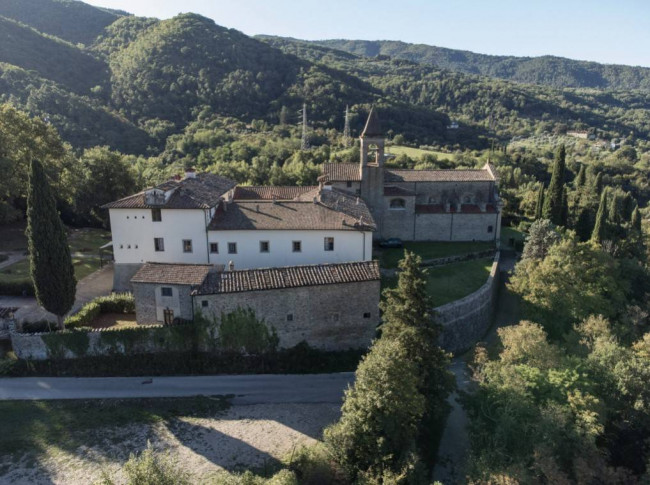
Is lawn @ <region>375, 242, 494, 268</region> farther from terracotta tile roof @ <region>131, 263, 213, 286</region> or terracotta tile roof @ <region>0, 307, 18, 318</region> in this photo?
terracotta tile roof @ <region>0, 307, 18, 318</region>

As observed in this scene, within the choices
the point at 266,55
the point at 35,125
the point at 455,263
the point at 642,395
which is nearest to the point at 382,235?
the point at 455,263

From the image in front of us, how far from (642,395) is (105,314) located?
30.9 meters

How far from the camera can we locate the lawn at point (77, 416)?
20.4 m

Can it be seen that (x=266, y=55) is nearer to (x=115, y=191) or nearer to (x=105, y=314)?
(x=115, y=191)

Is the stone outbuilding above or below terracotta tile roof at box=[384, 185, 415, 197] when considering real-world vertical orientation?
below

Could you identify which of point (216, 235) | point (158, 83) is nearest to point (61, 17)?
point (158, 83)

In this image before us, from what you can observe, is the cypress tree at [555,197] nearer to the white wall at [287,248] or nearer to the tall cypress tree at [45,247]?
the white wall at [287,248]

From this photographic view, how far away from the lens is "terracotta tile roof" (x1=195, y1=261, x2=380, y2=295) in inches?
1025

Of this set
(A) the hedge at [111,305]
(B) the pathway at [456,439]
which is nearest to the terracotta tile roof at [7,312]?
(A) the hedge at [111,305]

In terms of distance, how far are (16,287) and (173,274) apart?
544 inches

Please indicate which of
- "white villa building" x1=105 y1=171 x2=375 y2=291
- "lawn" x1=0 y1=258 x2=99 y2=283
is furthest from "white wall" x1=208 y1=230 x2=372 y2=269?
"lawn" x1=0 y1=258 x2=99 y2=283

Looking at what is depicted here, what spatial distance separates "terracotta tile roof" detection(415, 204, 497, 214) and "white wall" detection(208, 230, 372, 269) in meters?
15.0

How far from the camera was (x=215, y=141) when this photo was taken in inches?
3359

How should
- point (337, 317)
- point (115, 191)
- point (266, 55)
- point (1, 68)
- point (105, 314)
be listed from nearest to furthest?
point (337, 317), point (105, 314), point (115, 191), point (1, 68), point (266, 55)
